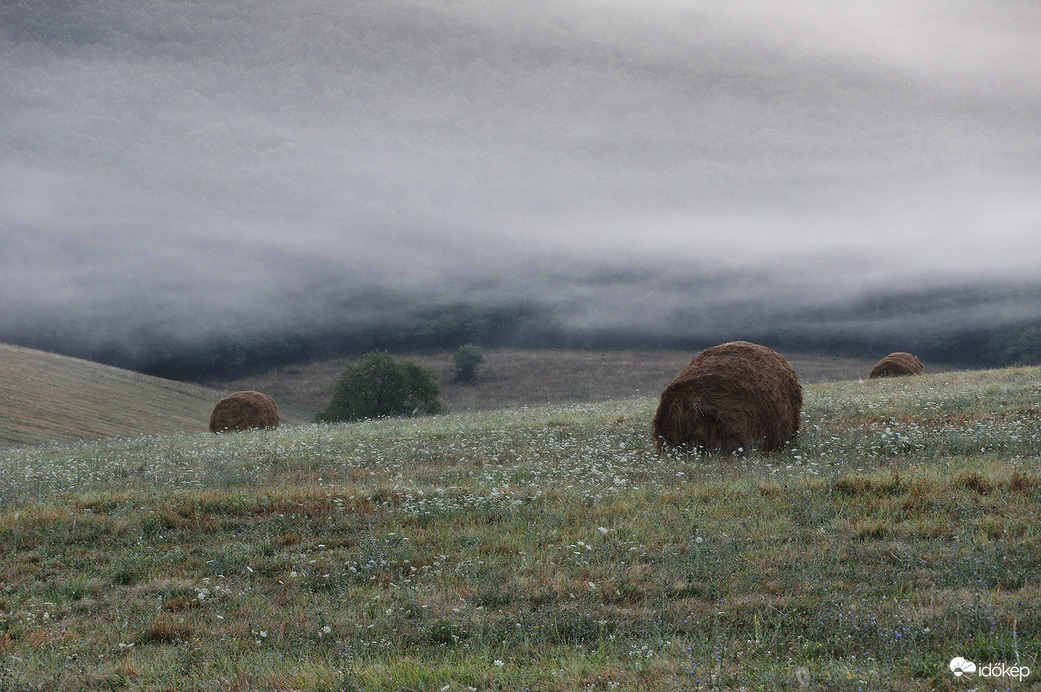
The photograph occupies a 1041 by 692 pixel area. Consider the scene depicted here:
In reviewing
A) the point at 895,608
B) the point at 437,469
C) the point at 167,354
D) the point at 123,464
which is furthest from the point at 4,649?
the point at 167,354

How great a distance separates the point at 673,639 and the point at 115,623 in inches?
196

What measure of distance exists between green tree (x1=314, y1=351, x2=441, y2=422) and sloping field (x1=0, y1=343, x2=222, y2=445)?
10.5 meters

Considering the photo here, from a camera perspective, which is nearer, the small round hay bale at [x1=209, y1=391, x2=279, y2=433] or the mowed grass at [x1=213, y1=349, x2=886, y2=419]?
the small round hay bale at [x1=209, y1=391, x2=279, y2=433]

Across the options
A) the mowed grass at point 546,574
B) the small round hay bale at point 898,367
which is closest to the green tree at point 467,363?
the small round hay bale at point 898,367

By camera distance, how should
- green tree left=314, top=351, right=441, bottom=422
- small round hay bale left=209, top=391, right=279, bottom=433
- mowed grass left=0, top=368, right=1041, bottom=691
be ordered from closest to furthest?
mowed grass left=0, top=368, right=1041, bottom=691 → small round hay bale left=209, top=391, right=279, bottom=433 → green tree left=314, top=351, right=441, bottom=422

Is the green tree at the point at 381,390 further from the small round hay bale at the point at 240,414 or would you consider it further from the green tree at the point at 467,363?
the green tree at the point at 467,363

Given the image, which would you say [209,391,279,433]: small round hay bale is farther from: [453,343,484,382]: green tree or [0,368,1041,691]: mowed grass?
[453,343,484,382]: green tree

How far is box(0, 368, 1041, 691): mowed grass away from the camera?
523 centimetres

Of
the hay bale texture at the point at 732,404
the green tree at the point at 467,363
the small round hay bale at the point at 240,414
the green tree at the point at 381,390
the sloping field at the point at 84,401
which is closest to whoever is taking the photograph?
the hay bale texture at the point at 732,404

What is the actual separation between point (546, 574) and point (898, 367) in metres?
29.7

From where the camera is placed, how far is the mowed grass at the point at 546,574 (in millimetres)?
5230

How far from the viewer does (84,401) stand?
50.4 meters

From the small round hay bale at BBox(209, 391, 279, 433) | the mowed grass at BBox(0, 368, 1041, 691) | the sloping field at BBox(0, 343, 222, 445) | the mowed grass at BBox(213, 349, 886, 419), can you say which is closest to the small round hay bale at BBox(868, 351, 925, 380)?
the mowed grass at BBox(0, 368, 1041, 691)

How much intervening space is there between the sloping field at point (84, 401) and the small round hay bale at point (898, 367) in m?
39.9
